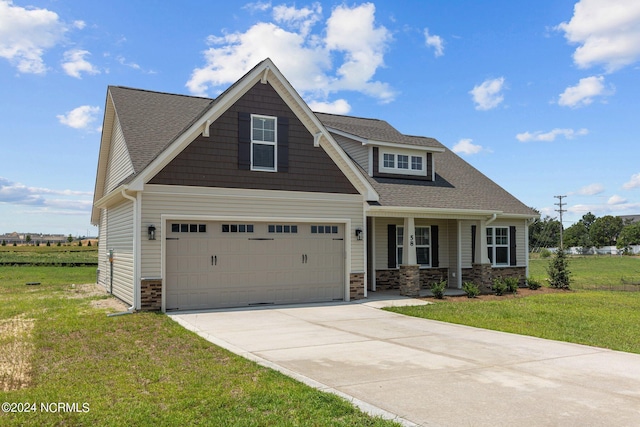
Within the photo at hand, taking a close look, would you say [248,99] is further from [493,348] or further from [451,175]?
[451,175]

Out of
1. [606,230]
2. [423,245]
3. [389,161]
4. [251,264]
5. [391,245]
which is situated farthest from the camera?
[606,230]

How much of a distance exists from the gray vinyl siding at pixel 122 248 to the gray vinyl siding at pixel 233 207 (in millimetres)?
1362

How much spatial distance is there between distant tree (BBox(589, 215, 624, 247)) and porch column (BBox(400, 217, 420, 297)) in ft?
354

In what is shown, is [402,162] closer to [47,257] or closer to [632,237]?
[47,257]

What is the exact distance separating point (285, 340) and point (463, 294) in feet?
33.2

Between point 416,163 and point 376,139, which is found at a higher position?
point 376,139

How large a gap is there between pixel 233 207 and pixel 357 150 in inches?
271

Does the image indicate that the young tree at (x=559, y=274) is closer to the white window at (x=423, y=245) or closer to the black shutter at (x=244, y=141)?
the white window at (x=423, y=245)

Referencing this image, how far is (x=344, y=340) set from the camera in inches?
380

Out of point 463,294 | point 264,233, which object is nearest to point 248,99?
point 264,233

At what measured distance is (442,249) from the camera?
66.3 feet

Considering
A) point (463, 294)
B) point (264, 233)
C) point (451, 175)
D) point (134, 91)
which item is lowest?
point (463, 294)

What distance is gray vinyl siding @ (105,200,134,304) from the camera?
562 inches

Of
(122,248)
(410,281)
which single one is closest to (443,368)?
(410,281)
